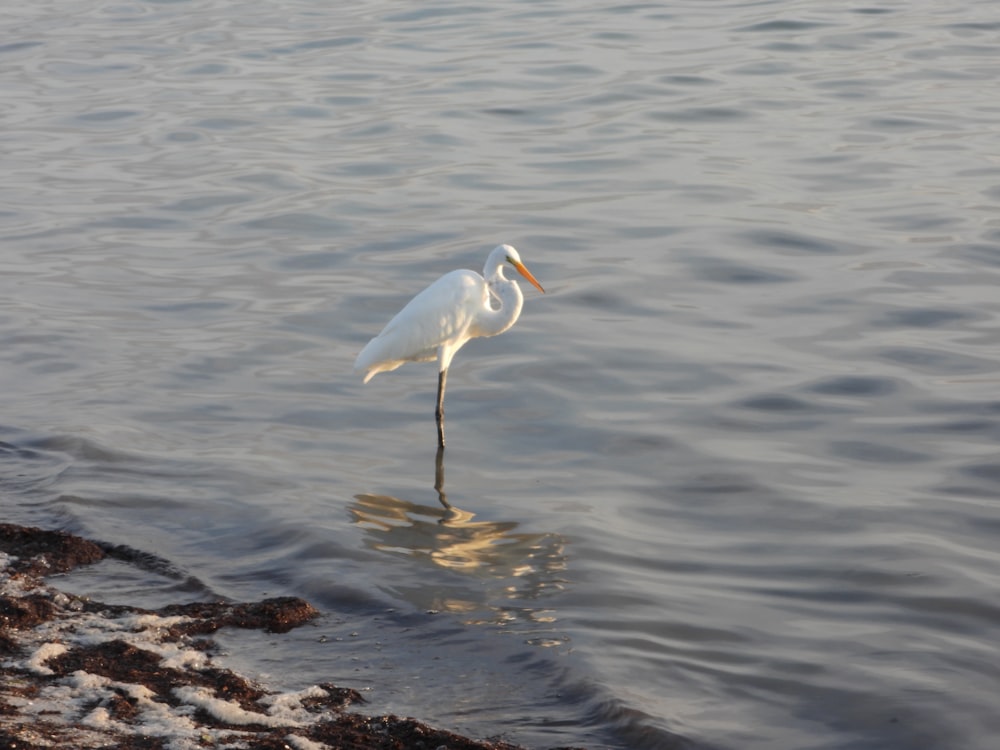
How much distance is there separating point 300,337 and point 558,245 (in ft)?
8.71

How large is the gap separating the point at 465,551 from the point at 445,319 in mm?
1958

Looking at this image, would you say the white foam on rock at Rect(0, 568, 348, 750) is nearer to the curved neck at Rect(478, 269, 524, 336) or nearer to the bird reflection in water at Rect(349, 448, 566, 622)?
the bird reflection in water at Rect(349, 448, 566, 622)

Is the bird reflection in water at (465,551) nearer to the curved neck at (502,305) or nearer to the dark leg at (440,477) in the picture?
the dark leg at (440,477)

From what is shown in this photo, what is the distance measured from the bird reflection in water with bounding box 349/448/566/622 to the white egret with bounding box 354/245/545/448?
0.93 m

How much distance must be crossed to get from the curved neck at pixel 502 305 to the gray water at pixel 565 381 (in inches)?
21.7

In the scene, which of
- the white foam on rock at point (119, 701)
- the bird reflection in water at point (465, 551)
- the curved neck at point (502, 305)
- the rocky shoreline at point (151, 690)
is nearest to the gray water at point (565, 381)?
the bird reflection in water at point (465, 551)

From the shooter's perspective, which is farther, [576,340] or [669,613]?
[576,340]

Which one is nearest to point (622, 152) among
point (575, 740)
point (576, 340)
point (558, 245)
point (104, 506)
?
point (558, 245)

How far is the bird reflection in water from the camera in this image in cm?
626

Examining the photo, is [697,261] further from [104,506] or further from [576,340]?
[104,506]

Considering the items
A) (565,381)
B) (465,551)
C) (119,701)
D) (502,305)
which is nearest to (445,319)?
(502,305)

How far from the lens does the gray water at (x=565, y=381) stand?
5676 mm

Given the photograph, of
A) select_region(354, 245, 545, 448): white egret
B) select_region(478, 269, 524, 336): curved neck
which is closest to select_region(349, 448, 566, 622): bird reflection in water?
select_region(354, 245, 545, 448): white egret

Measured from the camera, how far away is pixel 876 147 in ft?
45.5
